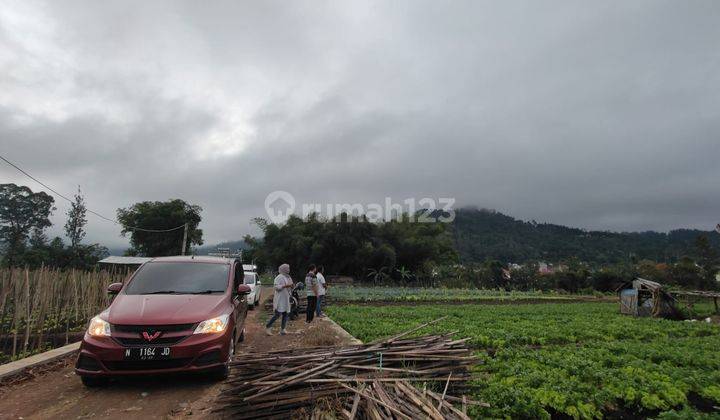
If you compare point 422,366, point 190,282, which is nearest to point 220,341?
point 190,282

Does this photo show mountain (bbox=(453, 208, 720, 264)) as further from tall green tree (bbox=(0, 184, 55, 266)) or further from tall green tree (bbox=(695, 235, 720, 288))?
tall green tree (bbox=(0, 184, 55, 266))

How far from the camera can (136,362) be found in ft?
16.2

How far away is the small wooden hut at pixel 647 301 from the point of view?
1727cm

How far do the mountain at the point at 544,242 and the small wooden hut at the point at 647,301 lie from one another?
89.7 metres

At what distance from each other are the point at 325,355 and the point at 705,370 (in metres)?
6.64

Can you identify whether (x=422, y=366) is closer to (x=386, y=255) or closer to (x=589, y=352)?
(x=589, y=352)

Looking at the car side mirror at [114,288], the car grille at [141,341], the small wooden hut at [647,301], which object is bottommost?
the small wooden hut at [647,301]

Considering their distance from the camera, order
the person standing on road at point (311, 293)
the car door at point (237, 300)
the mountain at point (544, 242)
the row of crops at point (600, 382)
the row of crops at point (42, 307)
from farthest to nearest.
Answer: the mountain at point (544, 242)
the person standing on road at point (311, 293)
the row of crops at point (42, 307)
the car door at point (237, 300)
the row of crops at point (600, 382)

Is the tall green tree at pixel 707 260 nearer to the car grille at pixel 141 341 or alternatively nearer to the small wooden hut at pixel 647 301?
the small wooden hut at pixel 647 301

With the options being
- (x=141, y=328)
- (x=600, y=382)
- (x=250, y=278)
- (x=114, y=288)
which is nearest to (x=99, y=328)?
(x=141, y=328)

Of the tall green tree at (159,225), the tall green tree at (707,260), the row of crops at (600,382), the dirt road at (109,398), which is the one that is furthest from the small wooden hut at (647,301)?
the tall green tree at (159,225)

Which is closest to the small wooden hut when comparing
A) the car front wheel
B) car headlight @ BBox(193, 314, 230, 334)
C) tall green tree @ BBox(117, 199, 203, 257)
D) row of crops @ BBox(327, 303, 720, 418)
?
row of crops @ BBox(327, 303, 720, 418)

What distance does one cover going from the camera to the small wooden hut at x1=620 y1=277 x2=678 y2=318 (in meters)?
17.3

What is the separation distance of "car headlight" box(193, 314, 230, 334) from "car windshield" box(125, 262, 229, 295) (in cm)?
89
